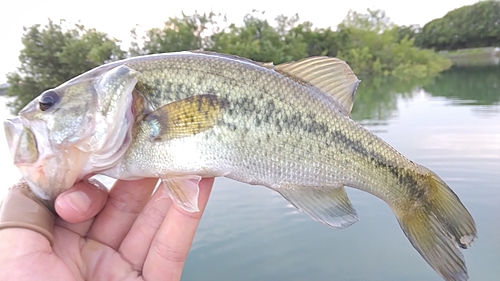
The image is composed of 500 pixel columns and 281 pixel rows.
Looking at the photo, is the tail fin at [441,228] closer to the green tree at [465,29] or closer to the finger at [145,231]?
the finger at [145,231]

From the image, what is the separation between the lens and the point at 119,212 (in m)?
2.00

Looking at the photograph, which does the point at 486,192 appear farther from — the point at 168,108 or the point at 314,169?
the point at 168,108

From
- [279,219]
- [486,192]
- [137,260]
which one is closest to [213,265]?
[279,219]

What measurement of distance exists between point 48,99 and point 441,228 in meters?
1.91

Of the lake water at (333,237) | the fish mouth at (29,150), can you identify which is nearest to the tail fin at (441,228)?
the fish mouth at (29,150)

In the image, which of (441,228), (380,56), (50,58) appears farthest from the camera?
(380,56)

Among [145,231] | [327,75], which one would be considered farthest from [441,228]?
[145,231]

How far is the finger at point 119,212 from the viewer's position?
196cm

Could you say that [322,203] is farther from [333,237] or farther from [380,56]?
[380,56]

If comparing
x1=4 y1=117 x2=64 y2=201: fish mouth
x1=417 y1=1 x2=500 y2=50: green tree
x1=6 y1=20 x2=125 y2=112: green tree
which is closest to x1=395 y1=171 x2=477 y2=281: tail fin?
x1=4 y1=117 x2=64 y2=201: fish mouth

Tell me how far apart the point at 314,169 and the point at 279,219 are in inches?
128

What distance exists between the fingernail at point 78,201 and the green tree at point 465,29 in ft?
270

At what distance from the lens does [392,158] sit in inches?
67.2

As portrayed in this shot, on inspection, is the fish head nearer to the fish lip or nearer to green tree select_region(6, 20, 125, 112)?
the fish lip
